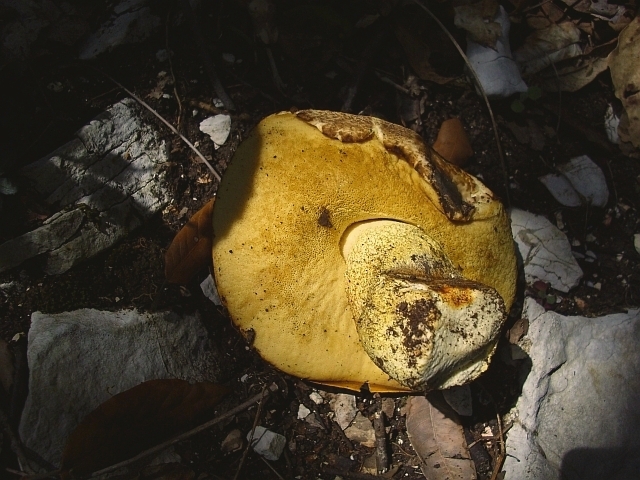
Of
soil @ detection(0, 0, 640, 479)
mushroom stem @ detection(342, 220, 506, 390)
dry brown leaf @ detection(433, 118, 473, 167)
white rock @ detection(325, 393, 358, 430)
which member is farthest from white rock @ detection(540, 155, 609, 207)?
white rock @ detection(325, 393, 358, 430)

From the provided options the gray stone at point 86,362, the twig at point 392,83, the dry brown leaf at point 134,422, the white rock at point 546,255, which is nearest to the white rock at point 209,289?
the gray stone at point 86,362

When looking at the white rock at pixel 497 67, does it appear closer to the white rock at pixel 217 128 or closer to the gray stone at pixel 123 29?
the white rock at pixel 217 128

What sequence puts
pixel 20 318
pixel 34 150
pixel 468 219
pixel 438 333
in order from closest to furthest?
pixel 438 333 → pixel 468 219 → pixel 20 318 → pixel 34 150

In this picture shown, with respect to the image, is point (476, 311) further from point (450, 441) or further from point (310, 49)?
point (310, 49)

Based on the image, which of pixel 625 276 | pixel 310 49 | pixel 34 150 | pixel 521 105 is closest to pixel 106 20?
pixel 34 150

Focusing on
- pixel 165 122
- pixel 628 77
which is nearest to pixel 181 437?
pixel 165 122

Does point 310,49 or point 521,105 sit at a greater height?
point 310,49

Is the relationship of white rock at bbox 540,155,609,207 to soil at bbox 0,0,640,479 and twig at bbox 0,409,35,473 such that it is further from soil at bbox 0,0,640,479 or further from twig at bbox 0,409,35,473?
twig at bbox 0,409,35,473
